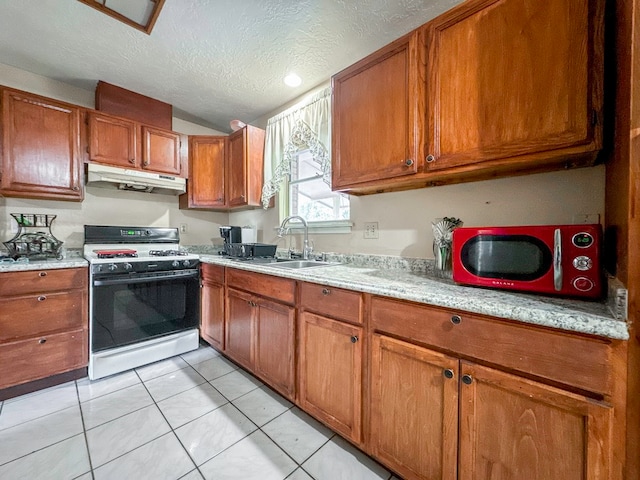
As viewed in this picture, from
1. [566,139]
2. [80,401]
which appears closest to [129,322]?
[80,401]

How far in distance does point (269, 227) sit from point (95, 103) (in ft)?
6.59

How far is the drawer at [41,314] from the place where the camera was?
1696 millimetres

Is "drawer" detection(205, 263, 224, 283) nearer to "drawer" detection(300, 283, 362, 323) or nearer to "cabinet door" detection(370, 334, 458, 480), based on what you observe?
"drawer" detection(300, 283, 362, 323)

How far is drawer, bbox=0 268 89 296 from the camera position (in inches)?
66.5

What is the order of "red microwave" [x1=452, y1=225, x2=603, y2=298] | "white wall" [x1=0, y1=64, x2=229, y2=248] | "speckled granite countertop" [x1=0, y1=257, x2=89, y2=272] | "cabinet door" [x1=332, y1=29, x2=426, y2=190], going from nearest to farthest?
1. "red microwave" [x1=452, y1=225, x2=603, y2=298]
2. "cabinet door" [x1=332, y1=29, x2=426, y2=190]
3. "speckled granite countertop" [x1=0, y1=257, x2=89, y2=272]
4. "white wall" [x1=0, y1=64, x2=229, y2=248]

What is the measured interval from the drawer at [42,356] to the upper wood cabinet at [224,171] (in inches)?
60.6

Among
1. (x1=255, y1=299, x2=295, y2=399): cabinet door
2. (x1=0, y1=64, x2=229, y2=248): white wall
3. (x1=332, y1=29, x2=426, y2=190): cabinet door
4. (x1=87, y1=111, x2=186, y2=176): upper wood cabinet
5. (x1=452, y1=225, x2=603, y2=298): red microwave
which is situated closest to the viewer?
(x1=452, y1=225, x2=603, y2=298): red microwave

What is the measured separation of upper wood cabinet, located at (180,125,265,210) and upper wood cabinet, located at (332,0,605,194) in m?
1.35

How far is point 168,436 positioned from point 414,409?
131 cm

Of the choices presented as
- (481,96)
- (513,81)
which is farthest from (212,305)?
(513,81)

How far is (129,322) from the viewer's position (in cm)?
206

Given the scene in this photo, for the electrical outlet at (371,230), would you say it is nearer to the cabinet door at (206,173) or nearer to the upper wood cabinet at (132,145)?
the cabinet door at (206,173)

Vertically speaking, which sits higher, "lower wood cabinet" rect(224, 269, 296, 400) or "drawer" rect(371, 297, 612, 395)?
"drawer" rect(371, 297, 612, 395)

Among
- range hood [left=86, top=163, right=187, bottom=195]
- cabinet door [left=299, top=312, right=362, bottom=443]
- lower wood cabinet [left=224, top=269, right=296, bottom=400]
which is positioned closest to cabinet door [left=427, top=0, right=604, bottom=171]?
cabinet door [left=299, top=312, right=362, bottom=443]
